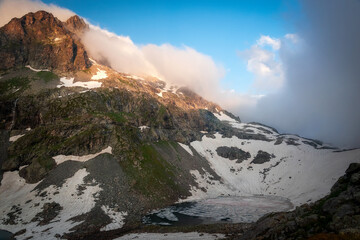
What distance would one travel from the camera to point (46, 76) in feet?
471

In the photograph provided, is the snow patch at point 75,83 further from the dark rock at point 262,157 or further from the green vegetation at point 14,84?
the dark rock at point 262,157

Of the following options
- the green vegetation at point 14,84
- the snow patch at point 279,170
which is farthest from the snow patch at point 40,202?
the green vegetation at point 14,84

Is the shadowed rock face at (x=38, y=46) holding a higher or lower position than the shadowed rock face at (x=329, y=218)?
higher

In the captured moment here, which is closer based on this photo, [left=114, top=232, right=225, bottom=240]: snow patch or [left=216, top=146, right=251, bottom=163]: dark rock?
[left=114, top=232, right=225, bottom=240]: snow patch

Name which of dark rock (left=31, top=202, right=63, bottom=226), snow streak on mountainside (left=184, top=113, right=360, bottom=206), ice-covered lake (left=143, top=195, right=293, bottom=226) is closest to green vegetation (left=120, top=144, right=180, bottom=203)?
ice-covered lake (left=143, top=195, right=293, bottom=226)

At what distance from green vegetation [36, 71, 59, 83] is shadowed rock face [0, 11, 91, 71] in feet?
37.4

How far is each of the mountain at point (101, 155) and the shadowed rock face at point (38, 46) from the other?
707mm

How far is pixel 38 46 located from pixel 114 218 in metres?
173

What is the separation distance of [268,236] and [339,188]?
7.55 m

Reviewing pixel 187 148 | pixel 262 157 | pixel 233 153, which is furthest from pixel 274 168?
pixel 187 148

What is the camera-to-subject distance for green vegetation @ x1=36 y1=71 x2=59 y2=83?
460 ft

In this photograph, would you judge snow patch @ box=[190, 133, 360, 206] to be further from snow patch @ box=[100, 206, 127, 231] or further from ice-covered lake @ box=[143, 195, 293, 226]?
snow patch @ box=[100, 206, 127, 231]

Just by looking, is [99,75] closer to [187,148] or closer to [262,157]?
[187,148]

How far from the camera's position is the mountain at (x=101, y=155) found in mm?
54125
